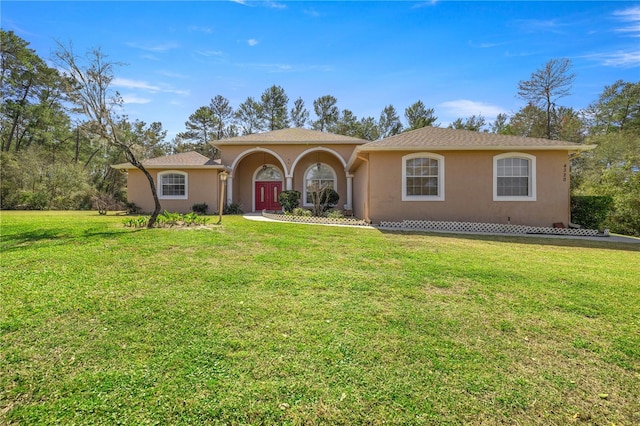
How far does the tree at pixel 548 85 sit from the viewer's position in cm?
2536

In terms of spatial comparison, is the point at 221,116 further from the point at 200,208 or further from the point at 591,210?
the point at 591,210

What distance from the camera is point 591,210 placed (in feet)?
42.7

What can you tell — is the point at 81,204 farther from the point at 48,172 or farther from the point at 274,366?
the point at 274,366

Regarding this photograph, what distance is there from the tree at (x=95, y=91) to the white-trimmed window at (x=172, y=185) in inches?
288

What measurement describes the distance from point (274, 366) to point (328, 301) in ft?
4.75

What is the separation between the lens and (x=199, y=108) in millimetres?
34500

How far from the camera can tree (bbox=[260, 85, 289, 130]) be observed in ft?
113

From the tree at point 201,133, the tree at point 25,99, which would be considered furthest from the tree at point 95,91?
the tree at point 201,133

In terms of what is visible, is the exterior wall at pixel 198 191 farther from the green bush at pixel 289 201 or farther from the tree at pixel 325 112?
the tree at pixel 325 112

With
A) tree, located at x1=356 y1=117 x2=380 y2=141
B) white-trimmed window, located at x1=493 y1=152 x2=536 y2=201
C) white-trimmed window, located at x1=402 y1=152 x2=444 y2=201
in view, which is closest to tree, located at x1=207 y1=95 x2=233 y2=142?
tree, located at x1=356 y1=117 x2=380 y2=141

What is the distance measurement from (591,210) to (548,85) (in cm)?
1924

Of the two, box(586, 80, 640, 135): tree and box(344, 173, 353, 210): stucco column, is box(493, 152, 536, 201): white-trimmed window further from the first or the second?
box(586, 80, 640, 135): tree

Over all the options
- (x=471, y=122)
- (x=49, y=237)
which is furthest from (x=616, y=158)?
(x=49, y=237)

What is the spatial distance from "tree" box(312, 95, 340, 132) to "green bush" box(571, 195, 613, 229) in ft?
87.5
